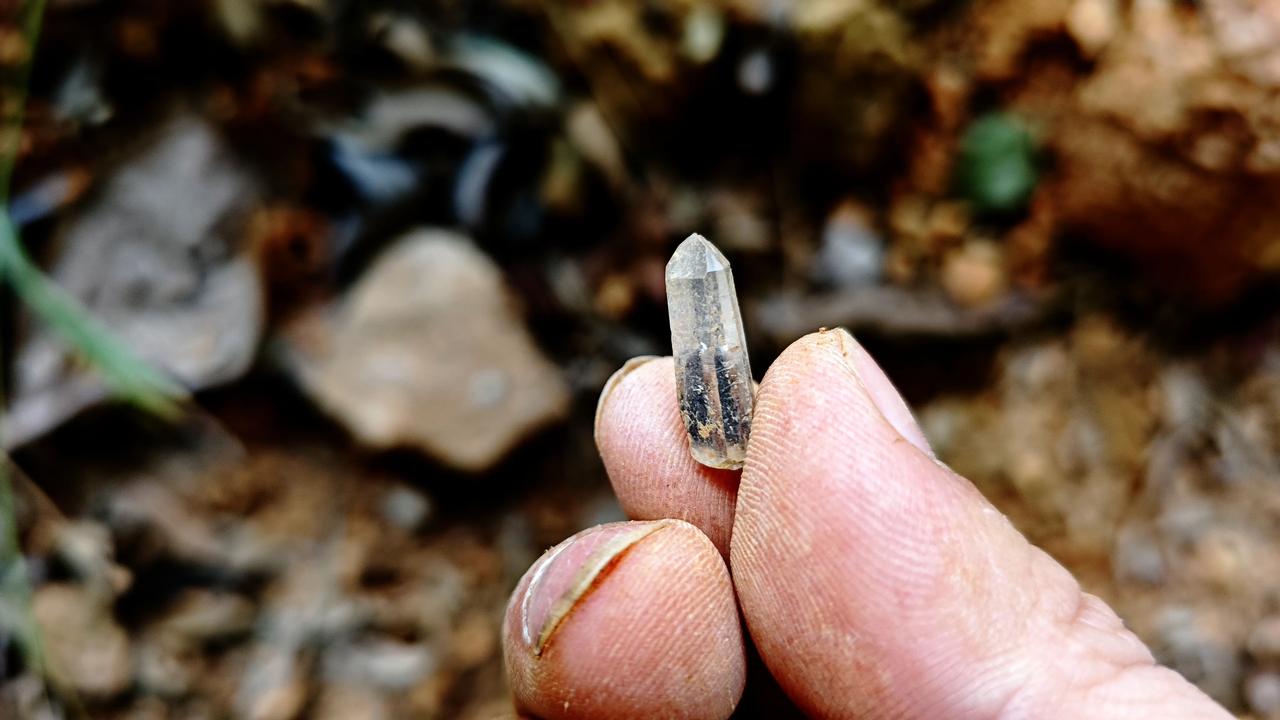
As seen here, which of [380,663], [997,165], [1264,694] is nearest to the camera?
[1264,694]

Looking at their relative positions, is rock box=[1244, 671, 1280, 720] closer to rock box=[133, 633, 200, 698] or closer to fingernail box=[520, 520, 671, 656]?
fingernail box=[520, 520, 671, 656]

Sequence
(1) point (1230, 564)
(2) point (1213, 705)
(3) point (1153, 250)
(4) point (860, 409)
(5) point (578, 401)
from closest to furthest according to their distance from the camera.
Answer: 1. (2) point (1213, 705)
2. (4) point (860, 409)
3. (1) point (1230, 564)
4. (3) point (1153, 250)
5. (5) point (578, 401)

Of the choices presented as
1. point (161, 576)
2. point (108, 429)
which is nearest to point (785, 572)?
point (161, 576)

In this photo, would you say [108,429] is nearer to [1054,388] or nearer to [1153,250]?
[1054,388]

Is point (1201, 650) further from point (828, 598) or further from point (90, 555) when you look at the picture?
point (90, 555)

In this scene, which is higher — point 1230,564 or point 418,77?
point 418,77

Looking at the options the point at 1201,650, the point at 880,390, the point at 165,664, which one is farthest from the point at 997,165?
the point at 165,664

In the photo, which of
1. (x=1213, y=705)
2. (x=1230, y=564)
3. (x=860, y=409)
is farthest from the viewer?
(x=1230, y=564)

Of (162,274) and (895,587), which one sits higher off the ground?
(895,587)
